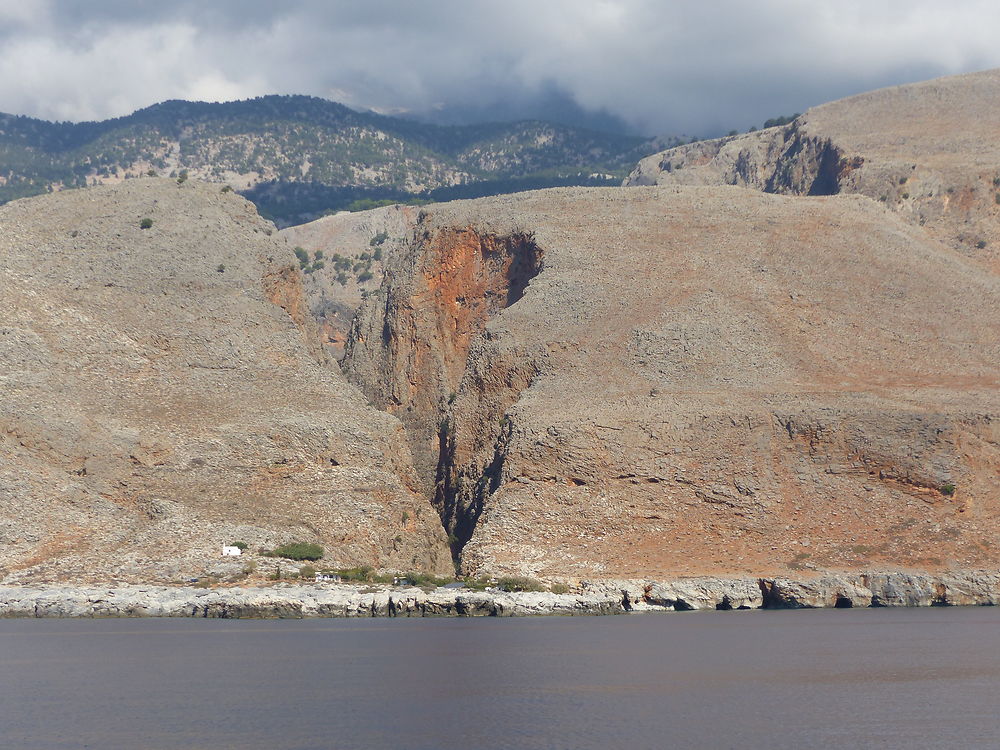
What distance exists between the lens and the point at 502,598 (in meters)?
64.5

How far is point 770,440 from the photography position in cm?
7700

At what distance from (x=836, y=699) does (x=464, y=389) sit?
179 ft

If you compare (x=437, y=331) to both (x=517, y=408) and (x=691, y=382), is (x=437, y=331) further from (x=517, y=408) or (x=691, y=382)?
(x=691, y=382)

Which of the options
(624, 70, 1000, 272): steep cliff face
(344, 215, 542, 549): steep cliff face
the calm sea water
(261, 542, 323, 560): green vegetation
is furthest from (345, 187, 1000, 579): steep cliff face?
the calm sea water

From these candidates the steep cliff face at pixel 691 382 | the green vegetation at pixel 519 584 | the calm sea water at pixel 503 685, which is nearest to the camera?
the calm sea water at pixel 503 685

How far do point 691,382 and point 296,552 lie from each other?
85.2 feet

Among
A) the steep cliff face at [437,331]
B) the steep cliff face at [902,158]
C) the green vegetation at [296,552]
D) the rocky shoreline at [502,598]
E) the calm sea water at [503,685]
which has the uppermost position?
Answer: the steep cliff face at [902,158]

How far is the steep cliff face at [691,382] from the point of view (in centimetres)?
7238

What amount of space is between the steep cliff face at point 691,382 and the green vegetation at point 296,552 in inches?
295

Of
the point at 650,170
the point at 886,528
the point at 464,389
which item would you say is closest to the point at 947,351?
the point at 886,528

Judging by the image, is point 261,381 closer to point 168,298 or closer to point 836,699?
point 168,298

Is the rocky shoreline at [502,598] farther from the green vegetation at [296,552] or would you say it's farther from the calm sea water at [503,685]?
the calm sea water at [503,685]

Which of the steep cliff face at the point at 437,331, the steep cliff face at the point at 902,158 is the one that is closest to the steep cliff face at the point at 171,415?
the steep cliff face at the point at 437,331

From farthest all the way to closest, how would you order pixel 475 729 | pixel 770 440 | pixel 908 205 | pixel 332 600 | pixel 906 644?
pixel 908 205 < pixel 770 440 < pixel 332 600 < pixel 906 644 < pixel 475 729
